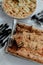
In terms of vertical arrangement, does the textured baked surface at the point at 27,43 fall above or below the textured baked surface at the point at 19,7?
below

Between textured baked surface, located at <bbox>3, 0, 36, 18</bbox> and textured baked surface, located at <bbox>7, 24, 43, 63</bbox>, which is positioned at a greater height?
textured baked surface, located at <bbox>3, 0, 36, 18</bbox>

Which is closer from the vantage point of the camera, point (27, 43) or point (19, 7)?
point (27, 43)

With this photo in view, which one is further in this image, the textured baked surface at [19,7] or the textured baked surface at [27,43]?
the textured baked surface at [19,7]

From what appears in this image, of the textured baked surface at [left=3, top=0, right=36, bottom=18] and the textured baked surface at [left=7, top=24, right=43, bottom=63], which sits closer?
the textured baked surface at [left=7, top=24, right=43, bottom=63]

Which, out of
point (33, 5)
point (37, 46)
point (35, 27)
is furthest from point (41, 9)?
point (37, 46)

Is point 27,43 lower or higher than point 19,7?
lower
